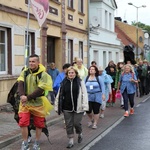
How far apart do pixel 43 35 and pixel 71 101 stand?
979cm

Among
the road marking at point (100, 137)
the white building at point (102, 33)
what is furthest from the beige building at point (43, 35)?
the road marking at point (100, 137)

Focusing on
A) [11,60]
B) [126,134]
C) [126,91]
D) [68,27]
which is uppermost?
[68,27]

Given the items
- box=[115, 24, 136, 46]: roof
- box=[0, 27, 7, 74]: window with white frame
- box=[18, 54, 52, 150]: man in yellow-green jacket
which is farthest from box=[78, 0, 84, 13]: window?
box=[115, 24, 136, 46]: roof

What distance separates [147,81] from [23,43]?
9125mm

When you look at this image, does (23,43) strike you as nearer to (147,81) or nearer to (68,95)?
(68,95)

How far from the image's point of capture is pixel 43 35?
57.5 feet

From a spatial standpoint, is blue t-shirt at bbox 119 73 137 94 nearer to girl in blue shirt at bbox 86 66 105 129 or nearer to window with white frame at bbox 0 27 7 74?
girl in blue shirt at bbox 86 66 105 129

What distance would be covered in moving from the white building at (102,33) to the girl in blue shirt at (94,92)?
1532cm

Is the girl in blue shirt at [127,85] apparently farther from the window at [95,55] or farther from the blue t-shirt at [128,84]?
the window at [95,55]

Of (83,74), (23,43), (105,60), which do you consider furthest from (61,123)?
(105,60)

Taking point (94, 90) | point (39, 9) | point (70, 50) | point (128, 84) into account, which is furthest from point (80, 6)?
point (94, 90)

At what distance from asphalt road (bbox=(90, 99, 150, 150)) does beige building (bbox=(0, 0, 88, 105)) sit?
4.60 m

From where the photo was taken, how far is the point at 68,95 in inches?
318

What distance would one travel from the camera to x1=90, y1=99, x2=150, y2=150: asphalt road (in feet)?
26.9
